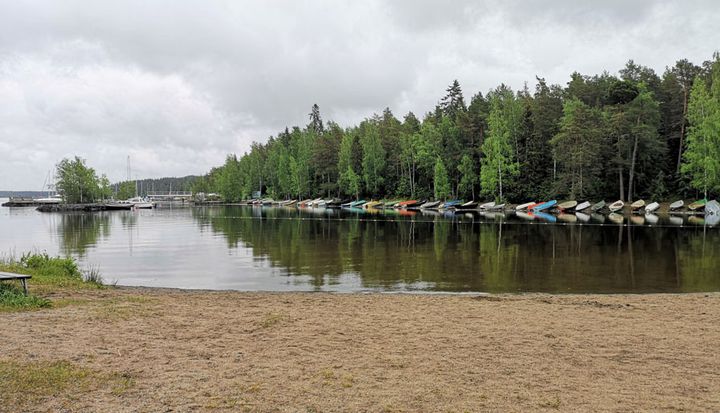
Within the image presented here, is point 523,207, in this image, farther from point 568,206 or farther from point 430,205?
point 430,205

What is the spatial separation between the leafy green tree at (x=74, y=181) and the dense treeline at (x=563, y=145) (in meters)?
59.1

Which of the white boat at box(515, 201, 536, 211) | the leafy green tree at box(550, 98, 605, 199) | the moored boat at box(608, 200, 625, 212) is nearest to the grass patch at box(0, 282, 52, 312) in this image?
the moored boat at box(608, 200, 625, 212)

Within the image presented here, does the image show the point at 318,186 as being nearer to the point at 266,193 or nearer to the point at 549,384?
the point at 266,193

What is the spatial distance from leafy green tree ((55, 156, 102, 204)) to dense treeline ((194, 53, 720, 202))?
5912 centimetres

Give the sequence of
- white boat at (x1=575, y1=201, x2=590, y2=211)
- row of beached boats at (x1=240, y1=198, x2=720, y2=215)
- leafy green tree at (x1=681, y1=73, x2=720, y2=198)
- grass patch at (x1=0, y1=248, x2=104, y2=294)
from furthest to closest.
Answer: white boat at (x1=575, y1=201, x2=590, y2=211)
row of beached boats at (x1=240, y1=198, x2=720, y2=215)
leafy green tree at (x1=681, y1=73, x2=720, y2=198)
grass patch at (x1=0, y1=248, x2=104, y2=294)

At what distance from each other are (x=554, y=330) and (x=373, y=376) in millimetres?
4550

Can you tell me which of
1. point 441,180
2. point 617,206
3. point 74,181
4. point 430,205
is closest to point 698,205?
point 617,206

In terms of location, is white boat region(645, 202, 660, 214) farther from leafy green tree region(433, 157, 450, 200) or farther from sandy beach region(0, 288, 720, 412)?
sandy beach region(0, 288, 720, 412)

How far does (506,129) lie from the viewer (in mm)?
86750

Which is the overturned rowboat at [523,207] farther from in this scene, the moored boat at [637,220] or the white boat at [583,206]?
the moored boat at [637,220]

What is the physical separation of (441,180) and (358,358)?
292 ft

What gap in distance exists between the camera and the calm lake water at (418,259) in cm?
1856

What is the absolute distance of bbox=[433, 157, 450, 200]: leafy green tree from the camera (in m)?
94.7

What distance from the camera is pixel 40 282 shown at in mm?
15586
